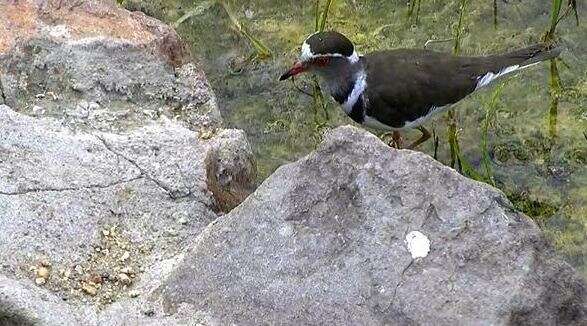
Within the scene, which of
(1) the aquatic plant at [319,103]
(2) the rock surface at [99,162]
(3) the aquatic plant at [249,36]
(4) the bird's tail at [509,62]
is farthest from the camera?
(3) the aquatic plant at [249,36]

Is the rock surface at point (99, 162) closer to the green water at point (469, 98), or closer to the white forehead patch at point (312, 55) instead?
the white forehead patch at point (312, 55)

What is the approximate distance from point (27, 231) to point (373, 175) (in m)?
1.16

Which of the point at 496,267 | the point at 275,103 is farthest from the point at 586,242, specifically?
the point at 275,103

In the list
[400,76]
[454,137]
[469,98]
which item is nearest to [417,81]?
[400,76]

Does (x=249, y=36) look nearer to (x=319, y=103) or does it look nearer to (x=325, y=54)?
(x=319, y=103)

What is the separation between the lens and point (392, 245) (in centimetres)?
346

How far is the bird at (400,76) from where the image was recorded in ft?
16.5

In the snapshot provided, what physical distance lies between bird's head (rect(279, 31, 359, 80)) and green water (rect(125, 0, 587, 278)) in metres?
0.43

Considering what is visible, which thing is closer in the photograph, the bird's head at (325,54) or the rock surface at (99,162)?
the rock surface at (99,162)

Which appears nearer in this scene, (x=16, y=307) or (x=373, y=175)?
(x=16, y=307)

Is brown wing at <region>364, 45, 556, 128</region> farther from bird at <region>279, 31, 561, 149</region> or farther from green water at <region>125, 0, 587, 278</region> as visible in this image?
green water at <region>125, 0, 587, 278</region>

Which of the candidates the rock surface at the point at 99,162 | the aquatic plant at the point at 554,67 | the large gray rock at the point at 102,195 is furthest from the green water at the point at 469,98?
the large gray rock at the point at 102,195

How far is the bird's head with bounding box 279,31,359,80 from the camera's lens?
5250 mm

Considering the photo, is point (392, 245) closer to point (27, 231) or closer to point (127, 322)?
point (127, 322)
